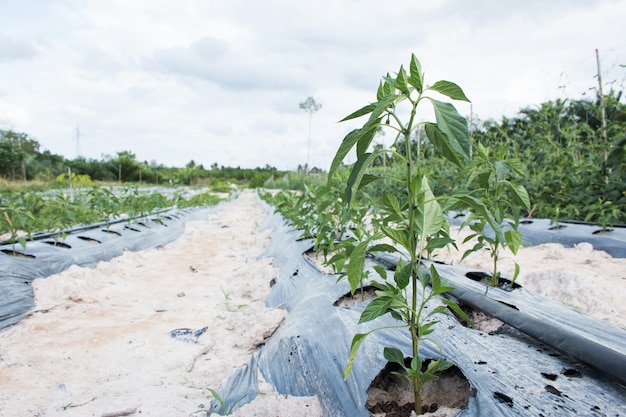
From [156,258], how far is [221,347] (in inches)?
127

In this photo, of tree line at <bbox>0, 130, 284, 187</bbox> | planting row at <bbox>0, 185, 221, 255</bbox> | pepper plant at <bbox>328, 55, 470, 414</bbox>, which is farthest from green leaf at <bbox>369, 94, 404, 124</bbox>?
tree line at <bbox>0, 130, 284, 187</bbox>

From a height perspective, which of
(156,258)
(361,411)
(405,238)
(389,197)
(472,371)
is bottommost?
(156,258)

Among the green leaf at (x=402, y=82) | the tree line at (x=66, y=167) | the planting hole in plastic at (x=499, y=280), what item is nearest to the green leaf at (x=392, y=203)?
the green leaf at (x=402, y=82)

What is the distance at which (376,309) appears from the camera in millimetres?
1069

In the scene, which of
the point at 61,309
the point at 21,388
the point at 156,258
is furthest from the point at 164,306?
the point at 156,258

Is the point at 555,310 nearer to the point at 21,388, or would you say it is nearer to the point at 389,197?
the point at 389,197

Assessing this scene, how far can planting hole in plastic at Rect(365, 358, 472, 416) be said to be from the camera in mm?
1207

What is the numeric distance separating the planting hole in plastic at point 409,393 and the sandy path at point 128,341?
0.29 meters

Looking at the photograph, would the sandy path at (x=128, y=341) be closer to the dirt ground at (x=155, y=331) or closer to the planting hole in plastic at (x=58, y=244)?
the dirt ground at (x=155, y=331)

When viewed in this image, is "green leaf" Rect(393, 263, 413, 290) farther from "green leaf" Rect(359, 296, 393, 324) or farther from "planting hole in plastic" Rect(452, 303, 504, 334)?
"planting hole in plastic" Rect(452, 303, 504, 334)

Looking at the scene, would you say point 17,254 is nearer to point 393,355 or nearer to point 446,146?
point 393,355

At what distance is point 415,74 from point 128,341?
230 centimetres

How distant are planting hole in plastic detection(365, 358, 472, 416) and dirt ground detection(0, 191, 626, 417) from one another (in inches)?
9.8

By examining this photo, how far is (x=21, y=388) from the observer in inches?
70.7
